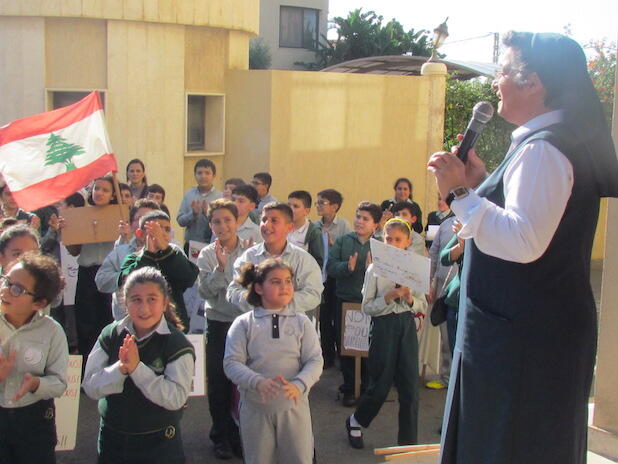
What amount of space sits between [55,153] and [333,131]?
7.51 meters

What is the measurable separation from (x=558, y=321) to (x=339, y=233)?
5684 mm

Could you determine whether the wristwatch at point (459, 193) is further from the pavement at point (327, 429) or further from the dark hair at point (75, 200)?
the dark hair at point (75, 200)

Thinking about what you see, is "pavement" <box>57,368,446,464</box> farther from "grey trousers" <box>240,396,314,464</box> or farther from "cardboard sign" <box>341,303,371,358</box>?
"grey trousers" <box>240,396,314,464</box>

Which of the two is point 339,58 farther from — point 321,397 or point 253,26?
point 321,397

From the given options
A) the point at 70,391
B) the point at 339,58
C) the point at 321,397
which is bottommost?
the point at 321,397

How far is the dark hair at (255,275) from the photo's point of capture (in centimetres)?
456

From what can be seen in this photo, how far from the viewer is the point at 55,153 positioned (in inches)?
279

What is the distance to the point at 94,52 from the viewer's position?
11555 millimetres

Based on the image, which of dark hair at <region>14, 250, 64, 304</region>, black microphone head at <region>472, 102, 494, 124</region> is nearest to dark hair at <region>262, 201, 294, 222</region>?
dark hair at <region>14, 250, 64, 304</region>

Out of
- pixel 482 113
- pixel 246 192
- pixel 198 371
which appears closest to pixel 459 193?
pixel 482 113

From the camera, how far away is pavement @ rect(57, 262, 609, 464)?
5621 millimetres

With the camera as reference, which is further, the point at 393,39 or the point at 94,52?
the point at 393,39

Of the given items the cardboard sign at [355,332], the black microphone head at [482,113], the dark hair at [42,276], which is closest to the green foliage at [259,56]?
the cardboard sign at [355,332]

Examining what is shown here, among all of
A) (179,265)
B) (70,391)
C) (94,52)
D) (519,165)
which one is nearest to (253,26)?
(94,52)
